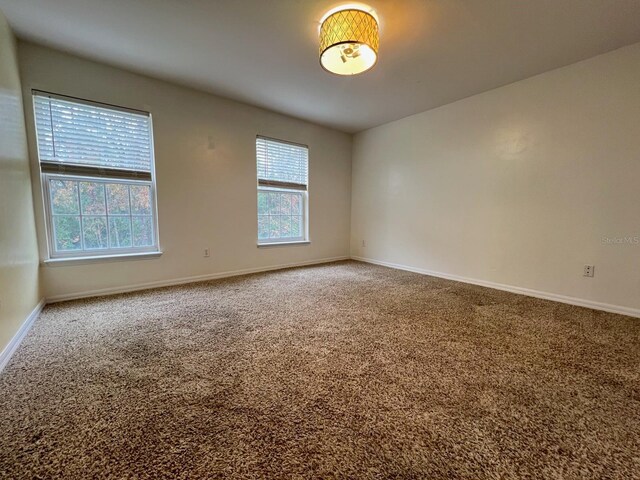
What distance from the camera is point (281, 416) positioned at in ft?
4.00

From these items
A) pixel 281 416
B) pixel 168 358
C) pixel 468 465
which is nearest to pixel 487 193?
pixel 468 465

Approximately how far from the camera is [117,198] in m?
2.98

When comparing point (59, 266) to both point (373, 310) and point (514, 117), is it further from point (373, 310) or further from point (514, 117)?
point (514, 117)

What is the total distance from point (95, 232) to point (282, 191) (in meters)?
2.40

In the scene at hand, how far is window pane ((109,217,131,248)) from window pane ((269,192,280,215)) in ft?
6.09

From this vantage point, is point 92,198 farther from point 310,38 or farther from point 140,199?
point 310,38

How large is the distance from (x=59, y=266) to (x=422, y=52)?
4059 millimetres

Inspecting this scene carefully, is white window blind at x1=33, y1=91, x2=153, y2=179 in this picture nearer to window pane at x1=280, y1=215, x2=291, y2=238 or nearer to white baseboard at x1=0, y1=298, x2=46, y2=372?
white baseboard at x1=0, y1=298, x2=46, y2=372

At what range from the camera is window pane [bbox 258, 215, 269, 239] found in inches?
163

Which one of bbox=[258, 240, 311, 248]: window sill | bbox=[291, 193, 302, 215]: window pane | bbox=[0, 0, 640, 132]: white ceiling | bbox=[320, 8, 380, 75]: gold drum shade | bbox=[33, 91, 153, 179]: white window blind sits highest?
bbox=[0, 0, 640, 132]: white ceiling

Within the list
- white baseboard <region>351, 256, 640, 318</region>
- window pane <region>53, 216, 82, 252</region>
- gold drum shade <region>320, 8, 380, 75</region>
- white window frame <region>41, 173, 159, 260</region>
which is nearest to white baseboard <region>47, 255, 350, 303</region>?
white window frame <region>41, 173, 159, 260</region>

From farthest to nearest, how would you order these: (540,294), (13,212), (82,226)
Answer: (540,294), (82,226), (13,212)

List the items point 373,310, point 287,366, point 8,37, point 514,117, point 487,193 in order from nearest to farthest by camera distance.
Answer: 1. point 287,366
2. point 8,37
3. point 373,310
4. point 514,117
5. point 487,193

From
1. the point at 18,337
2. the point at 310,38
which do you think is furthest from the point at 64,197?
the point at 310,38
